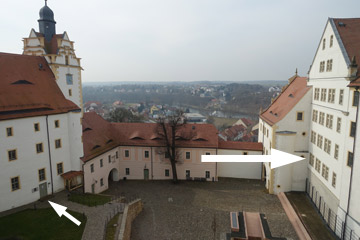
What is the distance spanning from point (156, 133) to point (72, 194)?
14.1 m

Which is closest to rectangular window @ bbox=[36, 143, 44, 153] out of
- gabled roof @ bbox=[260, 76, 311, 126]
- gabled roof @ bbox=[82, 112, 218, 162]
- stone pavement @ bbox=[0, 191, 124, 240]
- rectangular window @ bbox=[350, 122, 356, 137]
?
stone pavement @ bbox=[0, 191, 124, 240]

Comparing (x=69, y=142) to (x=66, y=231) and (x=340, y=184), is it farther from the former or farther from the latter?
(x=340, y=184)

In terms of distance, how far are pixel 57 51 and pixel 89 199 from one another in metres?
16.6

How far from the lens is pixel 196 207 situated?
2805cm

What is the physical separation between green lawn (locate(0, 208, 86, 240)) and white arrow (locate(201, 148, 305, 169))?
754 inches

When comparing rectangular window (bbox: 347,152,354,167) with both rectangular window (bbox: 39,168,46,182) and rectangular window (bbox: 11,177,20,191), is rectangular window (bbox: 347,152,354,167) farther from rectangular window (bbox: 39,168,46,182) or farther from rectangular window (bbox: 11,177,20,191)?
rectangular window (bbox: 11,177,20,191)

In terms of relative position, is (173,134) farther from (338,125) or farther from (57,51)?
(338,125)

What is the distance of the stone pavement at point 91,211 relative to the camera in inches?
782

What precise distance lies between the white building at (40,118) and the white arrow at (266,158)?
17.3 meters

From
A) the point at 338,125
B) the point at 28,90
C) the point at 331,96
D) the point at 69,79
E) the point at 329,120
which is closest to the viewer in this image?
the point at 338,125

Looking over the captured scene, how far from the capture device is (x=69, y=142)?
2809 cm

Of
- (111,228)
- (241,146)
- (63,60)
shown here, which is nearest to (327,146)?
(241,146)

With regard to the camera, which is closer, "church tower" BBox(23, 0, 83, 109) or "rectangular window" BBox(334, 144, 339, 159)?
"rectangular window" BBox(334, 144, 339, 159)

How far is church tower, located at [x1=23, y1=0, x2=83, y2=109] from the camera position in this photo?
29.2 metres
